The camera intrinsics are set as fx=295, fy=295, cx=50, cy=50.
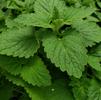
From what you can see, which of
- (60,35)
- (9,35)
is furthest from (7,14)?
(60,35)

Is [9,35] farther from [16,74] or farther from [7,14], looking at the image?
[7,14]

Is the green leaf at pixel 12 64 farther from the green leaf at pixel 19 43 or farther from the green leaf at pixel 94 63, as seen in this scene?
the green leaf at pixel 94 63

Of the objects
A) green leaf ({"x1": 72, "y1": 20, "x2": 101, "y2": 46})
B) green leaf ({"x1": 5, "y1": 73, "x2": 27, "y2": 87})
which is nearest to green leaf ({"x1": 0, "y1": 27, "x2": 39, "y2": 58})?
green leaf ({"x1": 5, "y1": 73, "x2": 27, "y2": 87})

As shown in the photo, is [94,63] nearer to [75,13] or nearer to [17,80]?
[75,13]

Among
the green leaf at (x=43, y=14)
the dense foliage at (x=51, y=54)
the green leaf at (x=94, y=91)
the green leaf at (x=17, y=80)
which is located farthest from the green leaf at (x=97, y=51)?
the green leaf at (x=17, y=80)

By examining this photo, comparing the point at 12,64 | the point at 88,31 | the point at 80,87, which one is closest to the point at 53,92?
the point at 80,87
